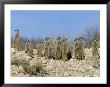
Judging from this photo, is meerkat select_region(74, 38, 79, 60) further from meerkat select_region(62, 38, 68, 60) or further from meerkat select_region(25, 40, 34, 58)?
meerkat select_region(25, 40, 34, 58)

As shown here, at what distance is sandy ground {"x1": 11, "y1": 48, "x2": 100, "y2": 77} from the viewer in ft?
11.2

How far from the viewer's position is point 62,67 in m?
3.41

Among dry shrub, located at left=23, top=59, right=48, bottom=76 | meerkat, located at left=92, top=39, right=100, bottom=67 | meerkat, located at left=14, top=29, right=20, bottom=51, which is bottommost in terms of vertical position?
dry shrub, located at left=23, top=59, right=48, bottom=76

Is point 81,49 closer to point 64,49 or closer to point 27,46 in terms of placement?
point 64,49

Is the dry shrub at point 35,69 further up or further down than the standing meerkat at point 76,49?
further down

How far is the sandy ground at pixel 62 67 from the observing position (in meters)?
3.40

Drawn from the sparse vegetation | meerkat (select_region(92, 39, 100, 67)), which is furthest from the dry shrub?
meerkat (select_region(92, 39, 100, 67))

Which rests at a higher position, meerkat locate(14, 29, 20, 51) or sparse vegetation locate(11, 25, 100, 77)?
meerkat locate(14, 29, 20, 51)

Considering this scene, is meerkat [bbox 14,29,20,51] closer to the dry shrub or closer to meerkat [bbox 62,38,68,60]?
the dry shrub

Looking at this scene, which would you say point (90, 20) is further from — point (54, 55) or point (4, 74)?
point (4, 74)

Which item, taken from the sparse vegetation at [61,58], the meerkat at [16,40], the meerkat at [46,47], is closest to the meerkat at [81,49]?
the sparse vegetation at [61,58]

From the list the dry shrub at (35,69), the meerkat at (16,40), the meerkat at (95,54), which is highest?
the meerkat at (16,40)

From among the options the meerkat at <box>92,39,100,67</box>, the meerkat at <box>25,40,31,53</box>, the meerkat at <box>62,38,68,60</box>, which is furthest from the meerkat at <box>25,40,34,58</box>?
the meerkat at <box>92,39,100,67</box>

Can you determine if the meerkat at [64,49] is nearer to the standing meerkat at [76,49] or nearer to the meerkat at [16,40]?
the standing meerkat at [76,49]
